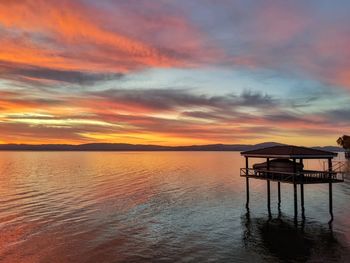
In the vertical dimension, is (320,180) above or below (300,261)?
above

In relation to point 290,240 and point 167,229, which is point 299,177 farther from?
point 167,229

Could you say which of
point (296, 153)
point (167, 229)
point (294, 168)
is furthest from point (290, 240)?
point (167, 229)

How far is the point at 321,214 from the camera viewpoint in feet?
137

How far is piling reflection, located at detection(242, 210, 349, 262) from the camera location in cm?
2714

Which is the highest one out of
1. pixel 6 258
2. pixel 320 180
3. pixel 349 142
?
pixel 349 142

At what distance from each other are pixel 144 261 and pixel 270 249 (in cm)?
1035

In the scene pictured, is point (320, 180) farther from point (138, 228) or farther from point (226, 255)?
point (138, 228)

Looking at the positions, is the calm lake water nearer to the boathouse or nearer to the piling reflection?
the piling reflection

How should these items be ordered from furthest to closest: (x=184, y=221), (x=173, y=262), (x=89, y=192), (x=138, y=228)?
(x=89, y=192) < (x=184, y=221) < (x=138, y=228) < (x=173, y=262)

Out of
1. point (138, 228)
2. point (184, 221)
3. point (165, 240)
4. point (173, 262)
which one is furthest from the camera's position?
point (184, 221)

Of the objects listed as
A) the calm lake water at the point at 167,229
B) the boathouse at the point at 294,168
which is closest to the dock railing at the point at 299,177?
the boathouse at the point at 294,168

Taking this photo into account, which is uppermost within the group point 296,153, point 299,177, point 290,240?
point 296,153

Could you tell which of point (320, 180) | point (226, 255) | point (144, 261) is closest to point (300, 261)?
point (226, 255)

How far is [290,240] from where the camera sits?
31.5 meters
